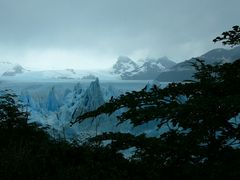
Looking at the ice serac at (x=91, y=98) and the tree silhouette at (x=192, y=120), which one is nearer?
the tree silhouette at (x=192, y=120)

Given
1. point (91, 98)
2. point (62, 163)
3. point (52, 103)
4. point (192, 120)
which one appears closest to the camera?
point (192, 120)

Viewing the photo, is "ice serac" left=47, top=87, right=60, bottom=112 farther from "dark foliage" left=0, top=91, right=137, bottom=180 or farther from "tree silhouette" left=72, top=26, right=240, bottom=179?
"tree silhouette" left=72, top=26, right=240, bottom=179

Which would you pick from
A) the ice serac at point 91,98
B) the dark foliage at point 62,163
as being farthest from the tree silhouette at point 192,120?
the ice serac at point 91,98

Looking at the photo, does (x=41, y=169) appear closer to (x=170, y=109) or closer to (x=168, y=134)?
(x=168, y=134)

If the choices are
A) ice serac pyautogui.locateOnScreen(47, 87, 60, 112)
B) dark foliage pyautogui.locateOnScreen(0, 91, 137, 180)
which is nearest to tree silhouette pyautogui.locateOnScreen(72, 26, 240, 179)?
dark foliage pyautogui.locateOnScreen(0, 91, 137, 180)

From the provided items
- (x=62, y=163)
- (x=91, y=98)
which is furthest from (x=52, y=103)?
(x=62, y=163)

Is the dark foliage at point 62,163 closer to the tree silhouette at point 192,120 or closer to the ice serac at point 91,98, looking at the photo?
the tree silhouette at point 192,120

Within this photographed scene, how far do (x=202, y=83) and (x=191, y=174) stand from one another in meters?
1.11

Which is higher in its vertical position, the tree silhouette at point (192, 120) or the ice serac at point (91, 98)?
the tree silhouette at point (192, 120)

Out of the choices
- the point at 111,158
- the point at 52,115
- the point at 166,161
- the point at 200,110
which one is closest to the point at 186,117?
the point at 200,110

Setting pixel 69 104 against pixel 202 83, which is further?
pixel 69 104

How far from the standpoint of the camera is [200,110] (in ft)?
12.8

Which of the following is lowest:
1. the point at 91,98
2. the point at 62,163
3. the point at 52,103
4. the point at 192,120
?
the point at 52,103

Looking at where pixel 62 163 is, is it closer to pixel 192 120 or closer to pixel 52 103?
pixel 192 120
